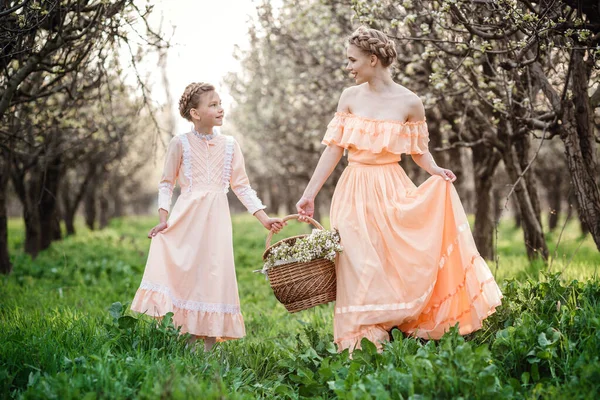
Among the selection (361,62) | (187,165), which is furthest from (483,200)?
(187,165)

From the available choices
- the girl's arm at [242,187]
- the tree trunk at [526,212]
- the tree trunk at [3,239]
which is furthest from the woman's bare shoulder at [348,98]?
the tree trunk at [3,239]

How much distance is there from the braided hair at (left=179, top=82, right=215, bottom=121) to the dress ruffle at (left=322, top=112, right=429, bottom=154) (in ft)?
3.41

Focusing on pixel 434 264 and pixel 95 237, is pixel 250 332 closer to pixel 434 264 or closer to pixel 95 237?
pixel 434 264

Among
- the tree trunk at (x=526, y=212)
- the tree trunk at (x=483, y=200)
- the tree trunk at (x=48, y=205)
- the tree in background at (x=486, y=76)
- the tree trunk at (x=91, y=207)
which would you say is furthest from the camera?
the tree trunk at (x=91, y=207)

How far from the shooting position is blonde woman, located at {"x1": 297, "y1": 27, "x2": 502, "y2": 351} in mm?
4094

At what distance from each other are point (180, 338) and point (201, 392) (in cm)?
118

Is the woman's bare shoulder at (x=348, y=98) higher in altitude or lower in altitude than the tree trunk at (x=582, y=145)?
higher

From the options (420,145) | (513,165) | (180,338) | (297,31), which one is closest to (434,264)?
(420,145)

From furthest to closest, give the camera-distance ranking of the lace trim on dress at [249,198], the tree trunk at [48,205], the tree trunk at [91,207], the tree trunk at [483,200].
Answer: the tree trunk at [91,207]
the tree trunk at [48,205]
the tree trunk at [483,200]
the lace trim on dress at [249,198]

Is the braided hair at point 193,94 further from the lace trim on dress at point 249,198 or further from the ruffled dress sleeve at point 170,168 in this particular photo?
the lace trim on dress at point 249,198

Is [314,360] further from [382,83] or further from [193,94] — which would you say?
[193,94]

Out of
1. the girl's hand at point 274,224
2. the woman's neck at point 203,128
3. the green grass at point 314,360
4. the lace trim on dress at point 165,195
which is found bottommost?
the green grass at point 314,360

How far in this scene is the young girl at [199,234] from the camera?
168 inches

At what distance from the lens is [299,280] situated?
4066 mm
